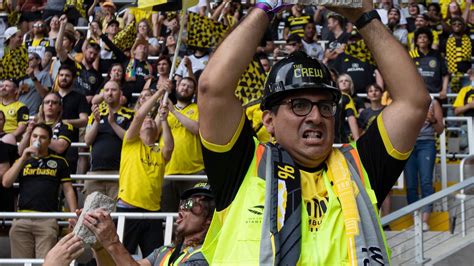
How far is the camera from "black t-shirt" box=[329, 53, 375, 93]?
14.4 metres

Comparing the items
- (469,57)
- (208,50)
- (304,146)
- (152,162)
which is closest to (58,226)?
(152,162)

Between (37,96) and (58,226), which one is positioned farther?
(37,96)

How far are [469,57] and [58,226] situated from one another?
26.3ft

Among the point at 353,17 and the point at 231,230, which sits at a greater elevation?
the point at 353,17

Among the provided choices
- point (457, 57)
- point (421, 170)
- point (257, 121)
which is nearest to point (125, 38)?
point (457, 57)

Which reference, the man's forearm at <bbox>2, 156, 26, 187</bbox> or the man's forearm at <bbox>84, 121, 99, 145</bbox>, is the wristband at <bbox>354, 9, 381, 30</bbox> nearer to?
the man's forearm at <bbox>2, 156, 26, 187</bbox>

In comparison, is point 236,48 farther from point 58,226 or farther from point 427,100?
point 58,226

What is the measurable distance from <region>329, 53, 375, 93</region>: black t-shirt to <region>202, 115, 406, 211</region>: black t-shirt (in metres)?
10.5

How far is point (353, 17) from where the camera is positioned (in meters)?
3.91

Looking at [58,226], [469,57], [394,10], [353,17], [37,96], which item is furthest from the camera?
[394,10]

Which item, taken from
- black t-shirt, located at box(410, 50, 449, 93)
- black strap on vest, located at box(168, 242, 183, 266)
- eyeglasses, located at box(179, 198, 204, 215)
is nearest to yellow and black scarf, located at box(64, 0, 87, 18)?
black t-shirt, located at box(410, 50, 449, 93)

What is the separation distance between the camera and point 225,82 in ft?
12.0

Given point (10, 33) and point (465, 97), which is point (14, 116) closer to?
point (10, 33)

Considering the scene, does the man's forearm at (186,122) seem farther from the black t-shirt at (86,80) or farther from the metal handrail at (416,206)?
the black t-shirt at (86,80)
